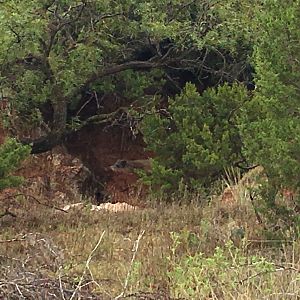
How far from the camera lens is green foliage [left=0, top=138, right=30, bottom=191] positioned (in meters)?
8.53

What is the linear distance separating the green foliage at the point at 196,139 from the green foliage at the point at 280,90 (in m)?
3.70

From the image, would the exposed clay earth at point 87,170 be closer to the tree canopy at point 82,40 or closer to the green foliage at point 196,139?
the green foliage at point 196,139

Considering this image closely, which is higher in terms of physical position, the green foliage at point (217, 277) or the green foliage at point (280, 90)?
the green foliage at point (280, 90)

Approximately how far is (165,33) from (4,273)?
5.65 m

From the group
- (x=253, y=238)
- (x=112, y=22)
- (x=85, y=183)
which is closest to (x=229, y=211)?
(x=253, y=238)

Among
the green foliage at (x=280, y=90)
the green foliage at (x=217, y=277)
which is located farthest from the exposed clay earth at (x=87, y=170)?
the green foliage at (x=217, y=277)

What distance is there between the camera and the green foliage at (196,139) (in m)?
10.5

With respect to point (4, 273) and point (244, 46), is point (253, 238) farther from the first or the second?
point (244, 46)

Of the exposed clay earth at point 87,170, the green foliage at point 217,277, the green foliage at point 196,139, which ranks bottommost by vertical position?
the exposed clay earth at point 87,170

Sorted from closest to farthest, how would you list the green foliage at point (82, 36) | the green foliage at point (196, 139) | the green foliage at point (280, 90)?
the green foliage at point (280, 90)
the green foliage at point (82, 36)
the green foliage at point (196, 139)

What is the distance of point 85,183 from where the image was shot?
15.6 meters

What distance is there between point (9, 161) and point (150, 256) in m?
2.86

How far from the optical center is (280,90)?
648 cm

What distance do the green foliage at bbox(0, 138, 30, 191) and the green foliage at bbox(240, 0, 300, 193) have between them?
130 inches
